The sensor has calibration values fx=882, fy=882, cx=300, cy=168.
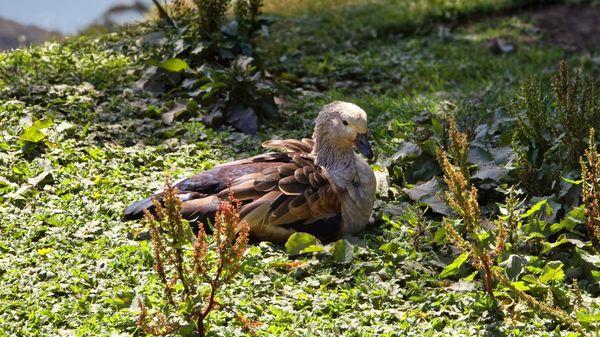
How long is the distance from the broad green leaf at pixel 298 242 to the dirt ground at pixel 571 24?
24.4ft

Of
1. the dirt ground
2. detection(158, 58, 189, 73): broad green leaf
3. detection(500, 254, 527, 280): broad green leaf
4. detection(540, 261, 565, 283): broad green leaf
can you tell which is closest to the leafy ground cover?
detection(540, 261, 565, 283): broad green leaf

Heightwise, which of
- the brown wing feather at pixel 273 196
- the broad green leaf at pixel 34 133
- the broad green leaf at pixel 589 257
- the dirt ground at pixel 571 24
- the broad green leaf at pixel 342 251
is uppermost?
the broad green leaf at pixel 34 133

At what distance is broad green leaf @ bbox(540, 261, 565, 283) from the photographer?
4820mm

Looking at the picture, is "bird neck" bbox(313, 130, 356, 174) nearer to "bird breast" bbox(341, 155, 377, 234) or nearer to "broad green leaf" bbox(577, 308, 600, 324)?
"bird breast" bbox(341, 155, 377, 234)

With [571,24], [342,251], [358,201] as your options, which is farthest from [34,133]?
[571,24]

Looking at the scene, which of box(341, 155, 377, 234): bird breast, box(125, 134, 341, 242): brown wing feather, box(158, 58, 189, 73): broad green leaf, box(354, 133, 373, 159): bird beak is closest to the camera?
box(125, 134, 341, 242): brown wing feather

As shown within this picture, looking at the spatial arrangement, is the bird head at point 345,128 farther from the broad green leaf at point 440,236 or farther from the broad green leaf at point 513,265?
the broad green leaf at point 513,265

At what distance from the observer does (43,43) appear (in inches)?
381

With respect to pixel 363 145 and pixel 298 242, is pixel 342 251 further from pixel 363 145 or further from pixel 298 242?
pixel 363 145

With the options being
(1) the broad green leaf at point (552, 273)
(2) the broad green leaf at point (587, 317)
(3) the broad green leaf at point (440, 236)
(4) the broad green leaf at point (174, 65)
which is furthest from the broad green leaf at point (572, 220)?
(4) the broad green leaf at point (174, 65)

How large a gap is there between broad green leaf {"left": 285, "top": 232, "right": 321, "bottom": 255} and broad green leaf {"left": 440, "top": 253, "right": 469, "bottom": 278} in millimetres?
833

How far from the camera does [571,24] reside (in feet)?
41.1

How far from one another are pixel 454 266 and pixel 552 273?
530mm

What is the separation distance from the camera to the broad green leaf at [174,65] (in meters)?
8.10
